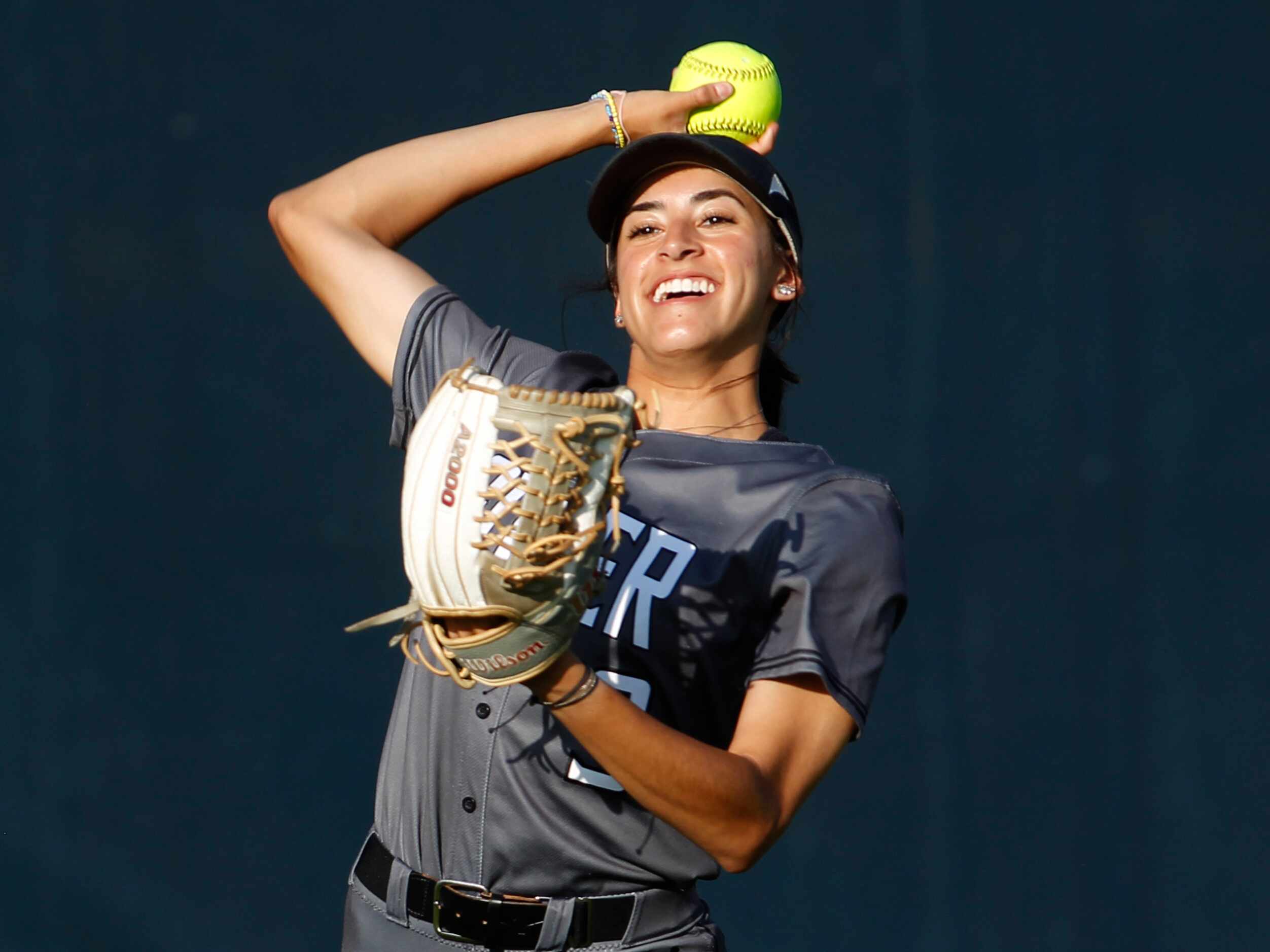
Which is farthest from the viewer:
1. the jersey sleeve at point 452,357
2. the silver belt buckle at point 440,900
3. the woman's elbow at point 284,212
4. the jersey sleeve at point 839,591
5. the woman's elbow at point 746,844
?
the woman's elbow at point 284,212

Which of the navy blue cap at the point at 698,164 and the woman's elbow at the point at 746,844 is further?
the navy blue cap at the point at 698,164

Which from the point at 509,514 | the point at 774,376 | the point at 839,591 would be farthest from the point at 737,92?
the point at 509,514

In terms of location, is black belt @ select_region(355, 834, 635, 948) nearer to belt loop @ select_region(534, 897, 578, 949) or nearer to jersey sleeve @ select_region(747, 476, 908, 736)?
belt loop @ select_region(534, 897, 578, 949)

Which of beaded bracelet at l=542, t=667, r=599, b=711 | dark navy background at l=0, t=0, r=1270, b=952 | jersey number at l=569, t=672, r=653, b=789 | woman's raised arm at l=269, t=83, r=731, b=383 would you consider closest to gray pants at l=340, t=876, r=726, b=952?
jersey number at l=569, t=672, r=653, b=789

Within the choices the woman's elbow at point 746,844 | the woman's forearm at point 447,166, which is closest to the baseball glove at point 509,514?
the woman's elbow at point 746,844

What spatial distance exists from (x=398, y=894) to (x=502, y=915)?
0.41 ft

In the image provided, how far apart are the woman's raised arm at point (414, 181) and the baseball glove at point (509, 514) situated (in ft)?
1.94

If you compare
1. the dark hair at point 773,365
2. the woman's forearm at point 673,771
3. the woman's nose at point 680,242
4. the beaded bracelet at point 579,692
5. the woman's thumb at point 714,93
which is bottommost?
the woman's forearm at point 673,771

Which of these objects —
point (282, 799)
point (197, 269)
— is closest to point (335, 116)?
point (197, 269)

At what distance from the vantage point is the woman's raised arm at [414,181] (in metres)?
1.81

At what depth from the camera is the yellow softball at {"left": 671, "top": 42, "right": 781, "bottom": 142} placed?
192 centimetres

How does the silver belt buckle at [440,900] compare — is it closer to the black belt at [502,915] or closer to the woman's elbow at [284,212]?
the black belt at [502,915]

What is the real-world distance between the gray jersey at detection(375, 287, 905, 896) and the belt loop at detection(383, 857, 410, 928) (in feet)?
0.04

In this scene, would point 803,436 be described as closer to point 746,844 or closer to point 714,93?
point 714,93
